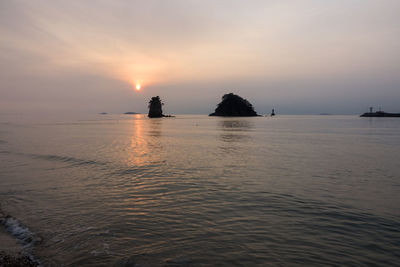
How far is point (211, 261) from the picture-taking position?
7160 millimetres

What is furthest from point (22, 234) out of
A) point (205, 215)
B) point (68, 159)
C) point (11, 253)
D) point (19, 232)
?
point (68, 159)

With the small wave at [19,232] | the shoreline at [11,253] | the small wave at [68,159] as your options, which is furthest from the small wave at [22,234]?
the small wave at [68,159]

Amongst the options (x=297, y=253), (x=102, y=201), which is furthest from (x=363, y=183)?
(x=102, y=201)

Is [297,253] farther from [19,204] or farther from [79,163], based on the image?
[79,163]

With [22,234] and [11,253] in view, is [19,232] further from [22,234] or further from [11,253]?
[11,253]

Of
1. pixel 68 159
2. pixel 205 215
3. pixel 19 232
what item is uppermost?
pixel 68 159

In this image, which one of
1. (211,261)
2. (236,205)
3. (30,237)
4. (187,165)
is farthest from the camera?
(187,165)

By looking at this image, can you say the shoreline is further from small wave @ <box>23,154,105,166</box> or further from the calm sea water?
small wave @ <box>23,154,105,166</box>

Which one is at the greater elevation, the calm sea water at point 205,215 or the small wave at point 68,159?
the small wave at point 68,159

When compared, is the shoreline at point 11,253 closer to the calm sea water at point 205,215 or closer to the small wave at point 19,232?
the small wave at point 19,232

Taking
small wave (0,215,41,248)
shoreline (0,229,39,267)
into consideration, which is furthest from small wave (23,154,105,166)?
shoreline (0,229,39,267)

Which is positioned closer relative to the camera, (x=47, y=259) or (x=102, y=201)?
(x=47, y=259)

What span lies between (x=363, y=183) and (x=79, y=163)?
22.1 m

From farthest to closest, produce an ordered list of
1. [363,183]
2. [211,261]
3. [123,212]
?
[363,183]
[123,212]
[211,261]
